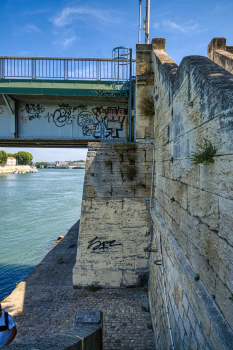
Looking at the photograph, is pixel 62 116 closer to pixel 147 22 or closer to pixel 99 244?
pixel 147 22

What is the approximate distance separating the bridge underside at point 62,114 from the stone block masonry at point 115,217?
2646 mm

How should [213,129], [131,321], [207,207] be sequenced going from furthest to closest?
[131,321], [207,207], [213,129]

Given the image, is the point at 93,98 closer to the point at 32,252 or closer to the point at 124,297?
the point at 124,297

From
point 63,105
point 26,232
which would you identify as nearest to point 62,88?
point 63,105

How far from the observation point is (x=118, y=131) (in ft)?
30.1

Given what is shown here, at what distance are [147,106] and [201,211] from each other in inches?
183

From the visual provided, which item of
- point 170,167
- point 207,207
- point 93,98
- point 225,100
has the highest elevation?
point 93,98

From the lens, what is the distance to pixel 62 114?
9.57m

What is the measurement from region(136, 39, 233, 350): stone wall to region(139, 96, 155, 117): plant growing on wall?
2.61m

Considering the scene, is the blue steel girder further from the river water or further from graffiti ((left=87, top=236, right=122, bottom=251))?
the river water

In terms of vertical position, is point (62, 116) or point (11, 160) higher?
point (62, 116)

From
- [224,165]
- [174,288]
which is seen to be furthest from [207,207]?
[174,288]

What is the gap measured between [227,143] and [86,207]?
521 centimetres

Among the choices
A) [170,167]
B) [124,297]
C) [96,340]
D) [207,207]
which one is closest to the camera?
[207,207]
